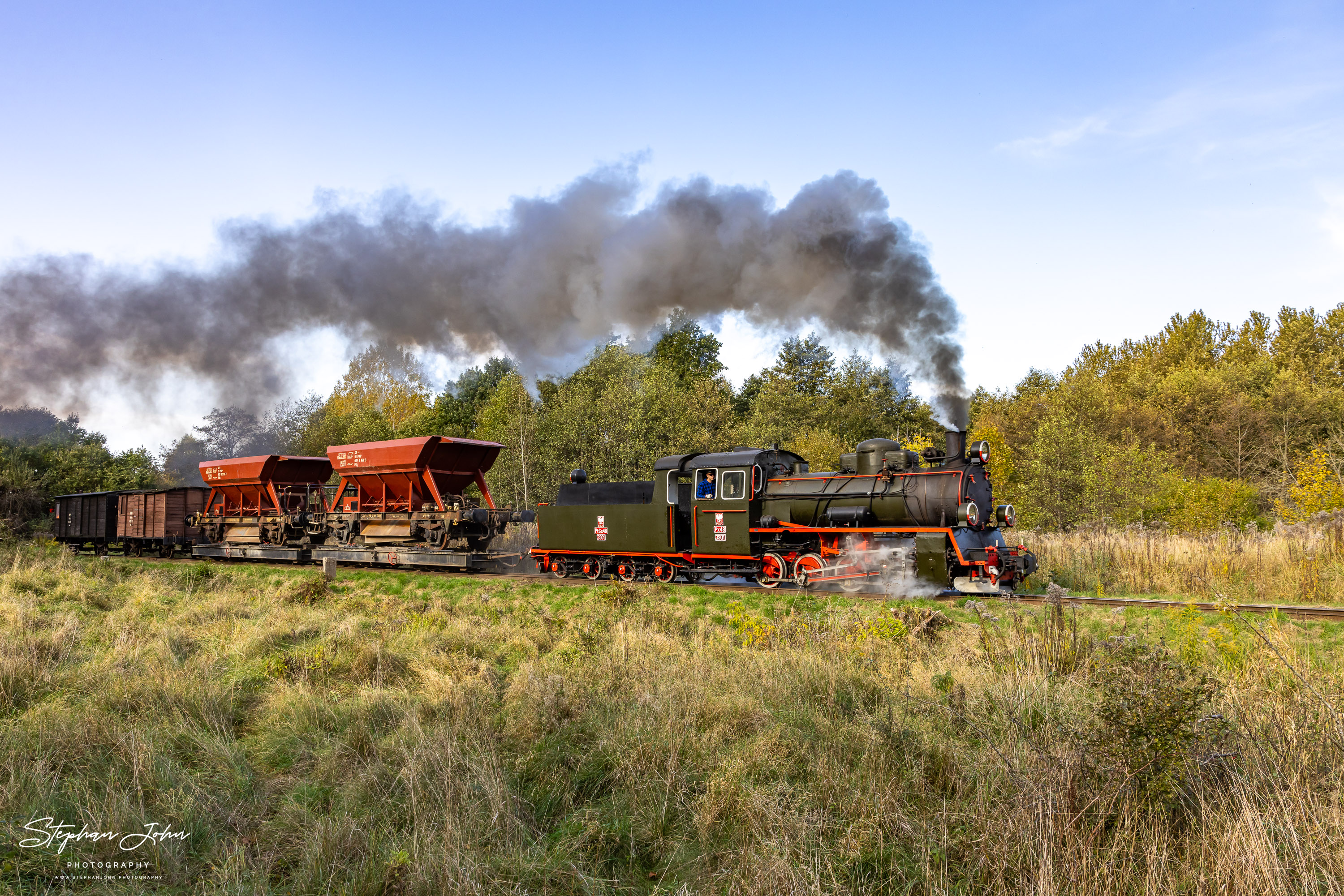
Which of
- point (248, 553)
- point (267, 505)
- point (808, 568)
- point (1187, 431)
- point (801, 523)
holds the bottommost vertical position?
point (808, 568)

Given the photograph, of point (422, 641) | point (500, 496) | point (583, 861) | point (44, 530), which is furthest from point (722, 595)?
point (44, 530)

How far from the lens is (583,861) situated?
4.35 m

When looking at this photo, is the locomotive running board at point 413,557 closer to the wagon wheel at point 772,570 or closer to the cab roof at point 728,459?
the cab roof at point 728,459

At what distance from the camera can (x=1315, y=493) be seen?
2527 centimetres

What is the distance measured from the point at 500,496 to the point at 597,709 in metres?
28.2

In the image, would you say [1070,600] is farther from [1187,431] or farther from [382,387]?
[382,387]

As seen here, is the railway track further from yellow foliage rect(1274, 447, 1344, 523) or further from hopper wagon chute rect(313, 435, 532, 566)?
yellow foliage rect(1274, 447, 1344, 523)

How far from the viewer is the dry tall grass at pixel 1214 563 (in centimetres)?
1288

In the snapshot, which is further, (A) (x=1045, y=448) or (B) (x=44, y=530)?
(B) (x=44, y=530)

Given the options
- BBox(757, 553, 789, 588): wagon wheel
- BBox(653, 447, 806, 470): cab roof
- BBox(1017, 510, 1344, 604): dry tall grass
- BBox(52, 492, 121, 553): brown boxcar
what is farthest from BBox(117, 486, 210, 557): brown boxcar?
BBox(1017, 510, 1344, 604): dry tall grass

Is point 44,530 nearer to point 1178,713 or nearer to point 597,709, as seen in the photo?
point 597,709

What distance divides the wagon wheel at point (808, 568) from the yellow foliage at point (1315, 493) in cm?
1802

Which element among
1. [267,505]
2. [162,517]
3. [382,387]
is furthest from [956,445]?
[382,387]

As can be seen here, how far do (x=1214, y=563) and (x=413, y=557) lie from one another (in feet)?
60.9
